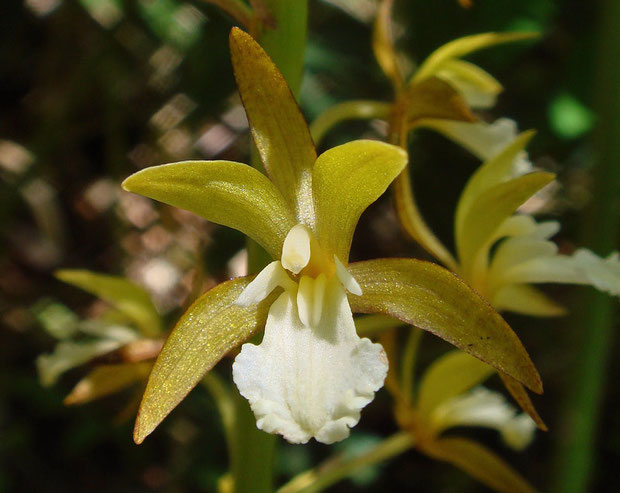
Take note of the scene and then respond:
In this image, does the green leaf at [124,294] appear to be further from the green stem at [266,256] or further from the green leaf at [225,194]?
the green leaf at [225,194]

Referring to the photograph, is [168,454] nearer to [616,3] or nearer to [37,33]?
[37,33]

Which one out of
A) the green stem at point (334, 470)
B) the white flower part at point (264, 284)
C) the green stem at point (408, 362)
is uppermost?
the white flower part at point (264, 284)

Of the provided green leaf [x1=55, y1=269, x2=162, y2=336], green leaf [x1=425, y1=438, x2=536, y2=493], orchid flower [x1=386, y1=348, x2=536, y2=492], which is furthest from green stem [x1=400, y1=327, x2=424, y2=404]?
green leaf [x1=55, y1=269, x2=162, y2=336]

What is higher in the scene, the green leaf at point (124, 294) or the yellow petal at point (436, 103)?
the yellow petal at point (436, 103)

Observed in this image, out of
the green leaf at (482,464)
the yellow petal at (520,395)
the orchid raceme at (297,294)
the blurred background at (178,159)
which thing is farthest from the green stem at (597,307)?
the orchid raceme at (297,294)

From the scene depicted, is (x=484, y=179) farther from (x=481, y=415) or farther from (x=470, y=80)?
(x=481, y=415)

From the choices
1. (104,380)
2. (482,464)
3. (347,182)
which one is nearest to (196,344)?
(347,182)
